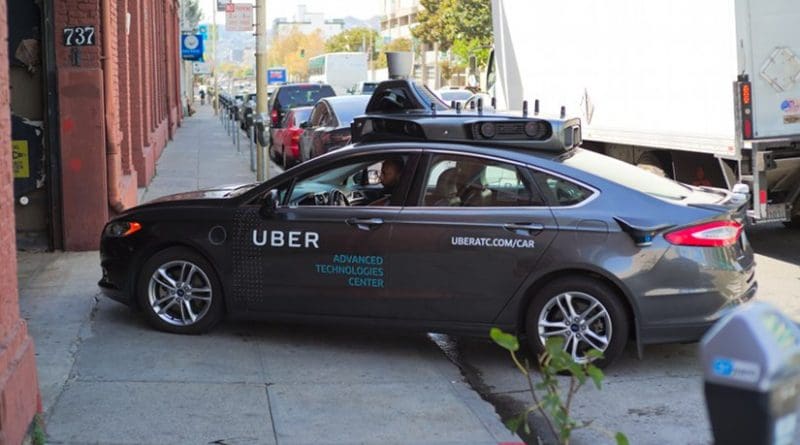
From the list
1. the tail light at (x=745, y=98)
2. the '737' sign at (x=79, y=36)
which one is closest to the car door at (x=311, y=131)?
the '737' sign at (x=79, y=36)

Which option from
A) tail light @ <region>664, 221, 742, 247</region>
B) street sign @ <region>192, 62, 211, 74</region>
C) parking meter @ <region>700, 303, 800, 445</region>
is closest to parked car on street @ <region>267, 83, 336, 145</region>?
tail light @ <region>664, 221, 742, 247</region>

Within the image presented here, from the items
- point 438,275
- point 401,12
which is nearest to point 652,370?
point 438,275

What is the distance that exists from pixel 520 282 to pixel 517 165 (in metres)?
0.76

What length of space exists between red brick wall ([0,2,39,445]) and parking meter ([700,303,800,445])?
138 inches

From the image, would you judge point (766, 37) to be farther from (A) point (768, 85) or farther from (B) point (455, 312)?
(B) point (455, 312)

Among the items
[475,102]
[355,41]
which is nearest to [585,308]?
[475,102]

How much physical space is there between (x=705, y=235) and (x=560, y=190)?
36.9 inches

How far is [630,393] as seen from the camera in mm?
6426

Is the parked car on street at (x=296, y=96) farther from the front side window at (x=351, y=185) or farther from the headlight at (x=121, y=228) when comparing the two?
the front side window at (x=351, y=185)

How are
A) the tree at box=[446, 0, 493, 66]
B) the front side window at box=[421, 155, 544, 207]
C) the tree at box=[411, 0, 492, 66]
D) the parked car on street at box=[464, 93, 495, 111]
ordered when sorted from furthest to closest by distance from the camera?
the tree at box=[446, 0, 493, 66], the tree at box=[411, 0, 492, 66], the parked car on street at box=[464, 93, 495, 111], the front side window at box=[421, 155, 544, 207]

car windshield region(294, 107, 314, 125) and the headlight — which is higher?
car windshield region(294, 107, 314, 125)

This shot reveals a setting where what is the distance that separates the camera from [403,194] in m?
6.95

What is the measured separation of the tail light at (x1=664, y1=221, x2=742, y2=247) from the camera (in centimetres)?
641

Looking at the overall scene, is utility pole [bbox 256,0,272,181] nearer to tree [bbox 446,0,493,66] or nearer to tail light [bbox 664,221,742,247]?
tail light [bbox 664,221,742,247]
